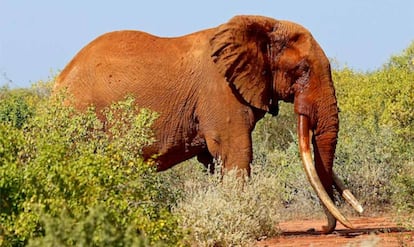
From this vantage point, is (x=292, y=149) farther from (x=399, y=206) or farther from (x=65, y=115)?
(x=65, y=115)

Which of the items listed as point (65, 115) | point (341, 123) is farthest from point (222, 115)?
point (341, 123)

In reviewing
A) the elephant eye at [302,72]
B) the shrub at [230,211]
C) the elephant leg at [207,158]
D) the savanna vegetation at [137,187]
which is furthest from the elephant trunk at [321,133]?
the shrub at [230,211]

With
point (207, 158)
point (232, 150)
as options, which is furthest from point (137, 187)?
point (207, 158)

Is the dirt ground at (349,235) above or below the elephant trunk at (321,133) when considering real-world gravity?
below

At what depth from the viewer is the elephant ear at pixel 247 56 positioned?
1349 centimetres

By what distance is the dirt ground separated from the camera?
12.5 m

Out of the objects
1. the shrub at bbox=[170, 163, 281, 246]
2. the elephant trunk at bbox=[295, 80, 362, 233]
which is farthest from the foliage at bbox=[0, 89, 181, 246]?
the elephant trunk at bbox=[295, 80, 362, 233]

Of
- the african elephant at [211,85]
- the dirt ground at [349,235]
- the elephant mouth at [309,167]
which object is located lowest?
the dirt ground at [349,235]

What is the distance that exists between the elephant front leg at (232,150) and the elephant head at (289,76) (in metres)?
0.47

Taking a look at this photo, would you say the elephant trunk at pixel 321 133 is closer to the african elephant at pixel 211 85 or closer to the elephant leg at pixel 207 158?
the african elephant at pixel 211 85

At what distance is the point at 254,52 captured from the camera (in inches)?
542

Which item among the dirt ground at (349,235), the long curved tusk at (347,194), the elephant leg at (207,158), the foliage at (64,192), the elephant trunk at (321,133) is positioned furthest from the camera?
the elephant leg at (207,158)

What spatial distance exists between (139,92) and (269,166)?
603 cm

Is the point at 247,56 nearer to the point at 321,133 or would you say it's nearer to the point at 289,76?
the point at 289,76
